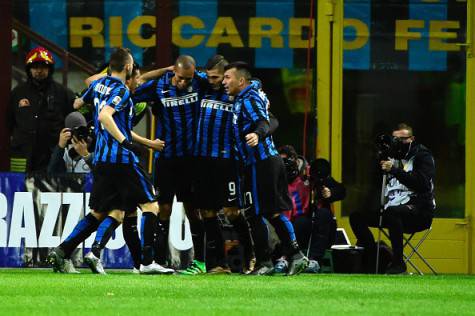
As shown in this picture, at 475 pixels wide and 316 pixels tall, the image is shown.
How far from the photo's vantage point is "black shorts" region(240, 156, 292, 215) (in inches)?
554

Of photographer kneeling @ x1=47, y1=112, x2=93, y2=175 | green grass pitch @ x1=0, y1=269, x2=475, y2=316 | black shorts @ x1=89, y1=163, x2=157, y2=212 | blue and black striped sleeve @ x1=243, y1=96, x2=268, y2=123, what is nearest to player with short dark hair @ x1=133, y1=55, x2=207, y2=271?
black shorts @ x1=89, y1=163, x2=157, y2=212

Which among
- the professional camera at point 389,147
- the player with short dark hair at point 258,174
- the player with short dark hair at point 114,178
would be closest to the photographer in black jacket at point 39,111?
the player with short dark hair at point 114,178

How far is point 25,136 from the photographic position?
17.0 m

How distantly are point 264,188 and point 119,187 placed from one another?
4.38 ft

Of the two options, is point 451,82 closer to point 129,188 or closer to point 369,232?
point 369,232

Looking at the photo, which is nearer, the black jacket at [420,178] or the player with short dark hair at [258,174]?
the player with short dark hair at [258,174]

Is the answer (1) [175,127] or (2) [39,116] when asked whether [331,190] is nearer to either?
(1) [175,127]

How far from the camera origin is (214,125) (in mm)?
14516

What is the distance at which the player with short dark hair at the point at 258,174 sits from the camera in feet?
46.1

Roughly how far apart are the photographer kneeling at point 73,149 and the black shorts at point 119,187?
1.30m

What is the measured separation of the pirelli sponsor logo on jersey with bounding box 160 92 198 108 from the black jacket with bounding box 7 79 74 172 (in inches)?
104

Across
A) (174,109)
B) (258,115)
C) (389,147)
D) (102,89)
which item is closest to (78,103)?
(174,109)

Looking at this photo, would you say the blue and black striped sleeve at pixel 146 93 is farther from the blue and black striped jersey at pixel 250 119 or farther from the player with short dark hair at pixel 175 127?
the blue and black striped jersey at pixel 250 119

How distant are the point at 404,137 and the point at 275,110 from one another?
223 cm
